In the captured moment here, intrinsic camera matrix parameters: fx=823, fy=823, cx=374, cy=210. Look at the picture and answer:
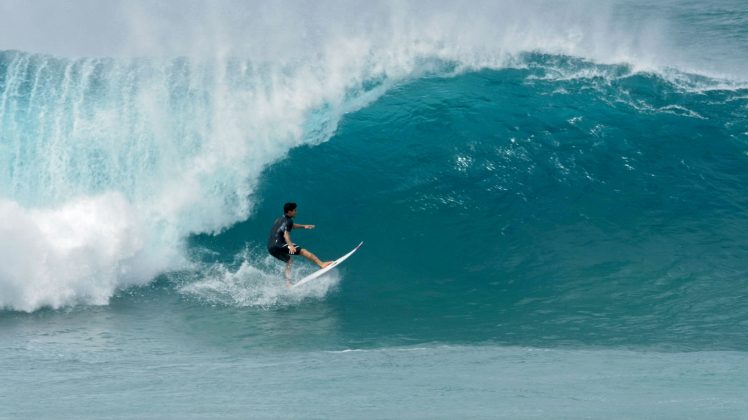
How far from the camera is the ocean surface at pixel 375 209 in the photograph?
27.8 ft

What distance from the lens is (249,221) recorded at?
14227 mm

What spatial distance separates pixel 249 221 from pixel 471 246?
3864 millimetres

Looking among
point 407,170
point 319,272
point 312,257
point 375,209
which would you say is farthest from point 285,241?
point 407,170

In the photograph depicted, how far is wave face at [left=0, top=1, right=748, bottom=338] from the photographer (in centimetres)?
1204

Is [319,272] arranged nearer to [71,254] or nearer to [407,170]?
[407,170]

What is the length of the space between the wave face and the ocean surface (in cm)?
5

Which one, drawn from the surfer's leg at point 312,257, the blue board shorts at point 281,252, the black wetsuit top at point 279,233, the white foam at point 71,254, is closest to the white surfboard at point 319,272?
the surfer's leg at point 312,257

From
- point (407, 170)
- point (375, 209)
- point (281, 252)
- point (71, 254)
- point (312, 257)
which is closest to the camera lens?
point (312, 257)

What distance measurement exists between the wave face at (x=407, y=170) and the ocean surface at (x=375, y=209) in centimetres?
5

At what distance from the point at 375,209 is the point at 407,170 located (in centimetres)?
114

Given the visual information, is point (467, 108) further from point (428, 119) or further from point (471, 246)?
point (471, 246)

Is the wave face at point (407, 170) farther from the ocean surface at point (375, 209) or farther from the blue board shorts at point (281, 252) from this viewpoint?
the blue board shorts at point (281, 252)

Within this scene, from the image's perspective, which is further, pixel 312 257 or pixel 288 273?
pixel 288 273

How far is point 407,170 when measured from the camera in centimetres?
1501
